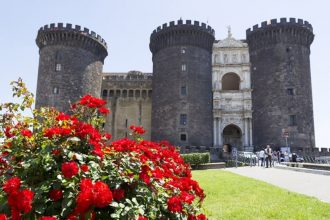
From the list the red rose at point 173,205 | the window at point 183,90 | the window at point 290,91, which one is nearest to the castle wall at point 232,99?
the window at point 183,90

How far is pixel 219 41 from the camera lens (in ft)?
144

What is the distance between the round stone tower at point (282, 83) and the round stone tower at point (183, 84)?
5841 mm

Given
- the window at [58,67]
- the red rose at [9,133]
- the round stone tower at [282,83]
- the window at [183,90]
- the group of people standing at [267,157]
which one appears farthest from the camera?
the window at [58,67]

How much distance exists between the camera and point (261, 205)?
8.84 m

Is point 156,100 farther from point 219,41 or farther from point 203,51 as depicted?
point 219,41

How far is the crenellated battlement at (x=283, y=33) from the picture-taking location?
41.0 metres

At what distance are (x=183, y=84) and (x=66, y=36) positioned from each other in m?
14.9

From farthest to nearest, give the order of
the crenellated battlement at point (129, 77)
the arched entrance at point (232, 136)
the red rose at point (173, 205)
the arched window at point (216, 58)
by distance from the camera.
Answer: the crenellated battlement at point (129, 77)
the arched window at point (216, 58)
the arched entrance at point (232, 136)
the red rose at point (173, 205)

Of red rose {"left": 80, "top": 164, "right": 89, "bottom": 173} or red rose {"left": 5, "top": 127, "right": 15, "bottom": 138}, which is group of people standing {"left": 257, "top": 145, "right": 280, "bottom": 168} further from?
red rose {"left": 80, "top": 164, "right": 89, "bottom": 173}

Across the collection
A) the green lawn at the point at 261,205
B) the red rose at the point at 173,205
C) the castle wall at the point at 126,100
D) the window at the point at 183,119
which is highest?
the castle wall at the point at 126,100

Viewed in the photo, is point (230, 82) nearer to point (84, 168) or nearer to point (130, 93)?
point (130, 93)

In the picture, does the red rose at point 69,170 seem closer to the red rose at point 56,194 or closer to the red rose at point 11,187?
Answer: the red rose at point 56,194

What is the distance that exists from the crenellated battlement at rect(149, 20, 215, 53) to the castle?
0.12 metres

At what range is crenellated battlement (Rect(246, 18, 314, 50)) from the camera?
41031mm
